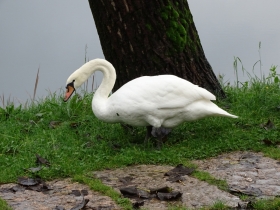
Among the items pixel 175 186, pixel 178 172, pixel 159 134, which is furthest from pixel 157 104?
pixel 175 186

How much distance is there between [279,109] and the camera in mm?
7820

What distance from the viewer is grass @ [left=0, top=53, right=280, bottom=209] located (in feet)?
19.8

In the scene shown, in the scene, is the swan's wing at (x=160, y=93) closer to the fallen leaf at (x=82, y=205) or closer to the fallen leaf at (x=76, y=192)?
the fallen leaf at (x=76, y=192)

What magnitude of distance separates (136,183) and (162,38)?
258cm

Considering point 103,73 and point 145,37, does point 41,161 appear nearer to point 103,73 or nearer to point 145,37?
point 103,73

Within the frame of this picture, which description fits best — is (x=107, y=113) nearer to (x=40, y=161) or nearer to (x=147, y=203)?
(x=40, y=161)

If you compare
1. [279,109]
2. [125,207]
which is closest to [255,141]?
[279,109]

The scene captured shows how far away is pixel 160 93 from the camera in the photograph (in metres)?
6.29

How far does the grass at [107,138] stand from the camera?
19.8 ft

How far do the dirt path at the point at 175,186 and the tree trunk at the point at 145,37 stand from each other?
1798 mm

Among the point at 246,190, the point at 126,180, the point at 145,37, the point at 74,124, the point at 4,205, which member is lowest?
the point at 246,190

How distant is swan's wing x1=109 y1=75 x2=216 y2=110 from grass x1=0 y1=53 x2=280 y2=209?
1.60ft

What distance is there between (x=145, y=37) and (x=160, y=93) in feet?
4.46

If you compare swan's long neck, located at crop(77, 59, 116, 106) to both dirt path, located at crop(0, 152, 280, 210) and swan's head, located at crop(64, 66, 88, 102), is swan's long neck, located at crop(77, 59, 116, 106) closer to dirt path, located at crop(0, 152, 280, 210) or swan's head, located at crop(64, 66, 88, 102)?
swan's head, located at crop(64, 66, 88, 102)
